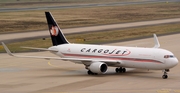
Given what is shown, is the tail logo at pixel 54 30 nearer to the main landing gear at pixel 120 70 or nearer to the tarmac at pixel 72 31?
the main landing gear at pixel 120 70

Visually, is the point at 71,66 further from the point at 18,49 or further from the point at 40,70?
the point at 18,49

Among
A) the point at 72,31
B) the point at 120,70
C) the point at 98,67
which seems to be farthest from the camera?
the point at 72,31

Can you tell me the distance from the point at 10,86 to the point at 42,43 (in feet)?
126

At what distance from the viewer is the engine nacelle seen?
45.3m

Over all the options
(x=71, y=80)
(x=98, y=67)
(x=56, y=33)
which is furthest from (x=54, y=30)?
(x=71, y=80)

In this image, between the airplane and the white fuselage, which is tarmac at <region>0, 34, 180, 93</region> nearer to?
the airplane

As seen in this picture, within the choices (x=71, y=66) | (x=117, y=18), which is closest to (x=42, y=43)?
(x=71, y=66)

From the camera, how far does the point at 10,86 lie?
4062 centimetres

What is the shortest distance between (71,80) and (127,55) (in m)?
6.82

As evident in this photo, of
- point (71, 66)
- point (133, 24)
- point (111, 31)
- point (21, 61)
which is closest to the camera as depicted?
point (71, 66)

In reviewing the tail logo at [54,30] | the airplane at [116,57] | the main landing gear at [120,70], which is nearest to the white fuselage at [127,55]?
the airplane at [116,57]

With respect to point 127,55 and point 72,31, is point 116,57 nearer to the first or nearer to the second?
point 127,55

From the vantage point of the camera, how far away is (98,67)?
45.3 meters

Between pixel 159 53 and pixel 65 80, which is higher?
pixel 159 53
